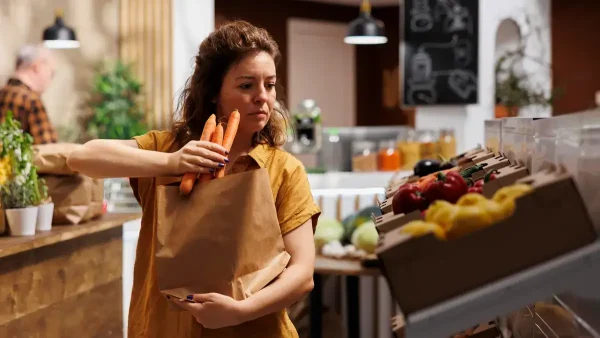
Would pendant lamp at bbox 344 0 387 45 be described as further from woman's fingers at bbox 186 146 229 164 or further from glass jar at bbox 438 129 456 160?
woman's fingers at bbox 186 146 229 164

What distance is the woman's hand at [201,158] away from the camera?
154 centimetres

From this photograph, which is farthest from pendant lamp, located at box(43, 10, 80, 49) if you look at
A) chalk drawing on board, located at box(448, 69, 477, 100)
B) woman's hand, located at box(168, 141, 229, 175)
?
woman's hand, located at box(168, 141, 229, 175)

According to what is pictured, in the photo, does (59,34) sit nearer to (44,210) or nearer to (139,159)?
(44,210)

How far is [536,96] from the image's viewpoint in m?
9.38

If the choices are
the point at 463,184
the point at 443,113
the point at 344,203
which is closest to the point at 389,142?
the point at 443,113

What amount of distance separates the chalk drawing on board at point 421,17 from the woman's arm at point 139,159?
670 centimetres

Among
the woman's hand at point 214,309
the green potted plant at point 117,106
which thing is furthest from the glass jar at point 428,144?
the woman's hand at point 214,309

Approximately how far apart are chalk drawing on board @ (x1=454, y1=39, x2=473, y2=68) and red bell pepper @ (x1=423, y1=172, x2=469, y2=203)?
22.5 feet

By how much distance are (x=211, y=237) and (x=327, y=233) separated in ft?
8.31

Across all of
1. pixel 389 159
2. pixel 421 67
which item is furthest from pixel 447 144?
pixel 421 67

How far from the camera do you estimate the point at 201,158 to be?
1.54m

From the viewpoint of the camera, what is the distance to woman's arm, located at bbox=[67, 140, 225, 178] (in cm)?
155

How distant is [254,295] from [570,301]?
0.57 m

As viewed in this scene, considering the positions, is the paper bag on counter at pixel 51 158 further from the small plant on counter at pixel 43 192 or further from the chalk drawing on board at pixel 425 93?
the chalk drawing on board at pixel 425 93
